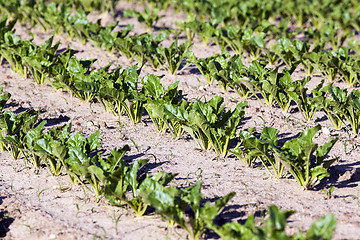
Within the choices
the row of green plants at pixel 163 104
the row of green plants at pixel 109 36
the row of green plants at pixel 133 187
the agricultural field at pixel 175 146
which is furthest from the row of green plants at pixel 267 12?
the row of green plants at pixel 133 187

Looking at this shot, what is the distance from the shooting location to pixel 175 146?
475 centimetres

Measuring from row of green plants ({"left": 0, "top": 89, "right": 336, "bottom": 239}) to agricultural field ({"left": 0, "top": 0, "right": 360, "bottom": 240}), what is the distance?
0.01 metres

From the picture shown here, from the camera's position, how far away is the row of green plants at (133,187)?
2963 millimetres

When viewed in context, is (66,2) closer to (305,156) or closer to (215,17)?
(215,17)

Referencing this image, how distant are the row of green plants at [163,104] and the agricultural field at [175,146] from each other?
2 cm

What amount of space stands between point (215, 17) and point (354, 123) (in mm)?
4164

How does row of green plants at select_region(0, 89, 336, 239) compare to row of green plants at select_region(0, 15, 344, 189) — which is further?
row of green plants at select_region(0, 15, 344, 189)

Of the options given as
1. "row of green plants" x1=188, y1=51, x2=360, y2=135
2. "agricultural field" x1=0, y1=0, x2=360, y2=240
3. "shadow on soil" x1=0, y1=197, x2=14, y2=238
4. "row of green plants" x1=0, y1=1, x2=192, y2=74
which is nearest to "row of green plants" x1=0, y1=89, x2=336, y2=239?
"agricultural field" x1=0, y1=0, x2=360, y2=240

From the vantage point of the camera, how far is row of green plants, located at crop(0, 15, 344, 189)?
4293 millimetres

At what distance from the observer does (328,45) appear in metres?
8.27

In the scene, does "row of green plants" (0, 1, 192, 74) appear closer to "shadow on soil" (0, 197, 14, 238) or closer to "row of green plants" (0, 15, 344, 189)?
"row of green plants" (0, 15, 344, 189)

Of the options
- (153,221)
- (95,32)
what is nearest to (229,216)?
(153,221)

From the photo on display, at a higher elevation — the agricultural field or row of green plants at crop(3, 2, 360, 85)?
row of green plants at crop(3, 2, 360, 85)

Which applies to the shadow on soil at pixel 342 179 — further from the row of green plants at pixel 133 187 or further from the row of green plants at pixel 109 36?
the row of green plants at pixel 109 36
